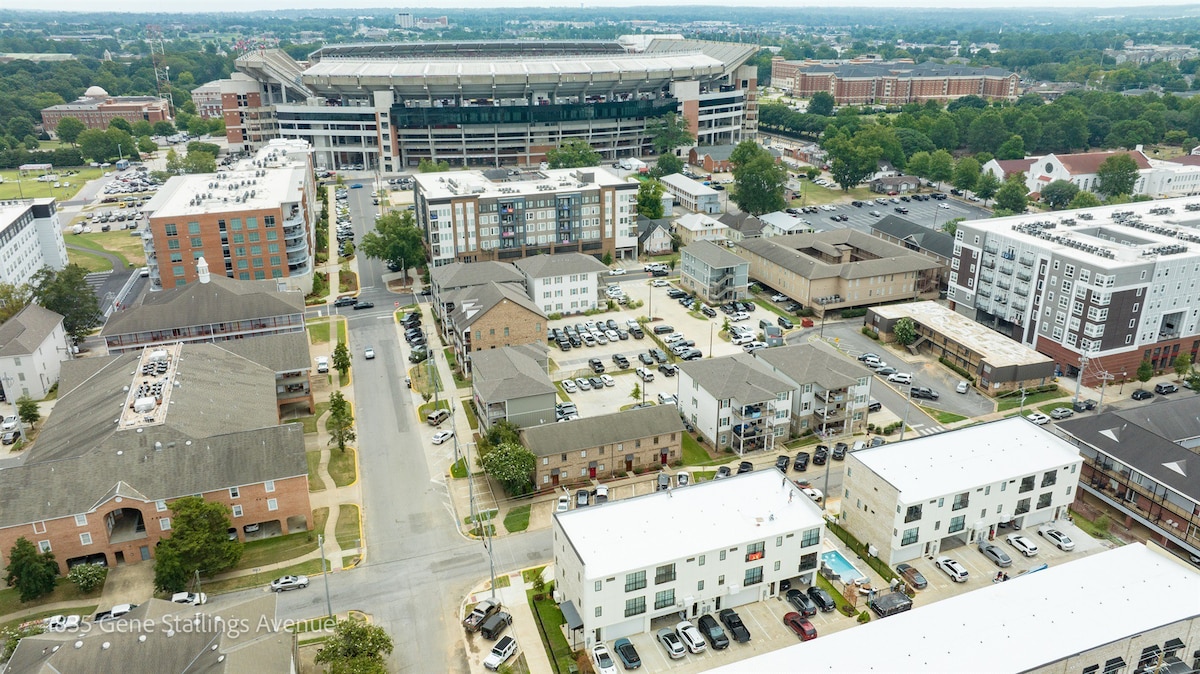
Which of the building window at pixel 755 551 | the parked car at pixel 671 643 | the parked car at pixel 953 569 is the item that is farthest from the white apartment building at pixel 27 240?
the parked car at pixel 953 569

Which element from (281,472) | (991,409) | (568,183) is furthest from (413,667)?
(568,183)

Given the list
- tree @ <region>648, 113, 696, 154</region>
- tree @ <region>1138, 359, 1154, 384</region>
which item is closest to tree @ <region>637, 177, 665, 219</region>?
tree @ <region>648, 113, 696, 154</region>

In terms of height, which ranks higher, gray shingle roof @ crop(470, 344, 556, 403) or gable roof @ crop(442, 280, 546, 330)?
gable roof @ crop(442, 280, 546, 330)

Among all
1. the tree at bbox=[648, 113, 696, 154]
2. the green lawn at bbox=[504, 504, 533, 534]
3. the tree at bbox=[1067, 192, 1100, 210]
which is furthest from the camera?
the tree at bbox=[648, 113, 696, 154]

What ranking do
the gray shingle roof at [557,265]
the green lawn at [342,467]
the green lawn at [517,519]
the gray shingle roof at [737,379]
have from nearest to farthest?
the green lawn at [517,519] < the green lawn at [342,467] < the gray shingle roof at [737,379] < the gray shingle roof at [557,265]

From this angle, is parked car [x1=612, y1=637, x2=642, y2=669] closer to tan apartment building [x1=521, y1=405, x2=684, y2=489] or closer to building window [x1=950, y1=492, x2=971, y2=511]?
tan apartment building [x1=521, y1=405, x2=684, y2=489]

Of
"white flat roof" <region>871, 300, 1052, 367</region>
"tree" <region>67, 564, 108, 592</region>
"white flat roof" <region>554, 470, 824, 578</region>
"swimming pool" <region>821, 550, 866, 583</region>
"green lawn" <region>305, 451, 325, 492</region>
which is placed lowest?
"green lawn" <region>305, 451, 325, 492</region>

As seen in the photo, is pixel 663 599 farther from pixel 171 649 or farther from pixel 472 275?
pixel 472 275

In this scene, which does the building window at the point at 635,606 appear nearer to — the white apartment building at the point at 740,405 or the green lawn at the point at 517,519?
the green lawn at the point at 517,519
